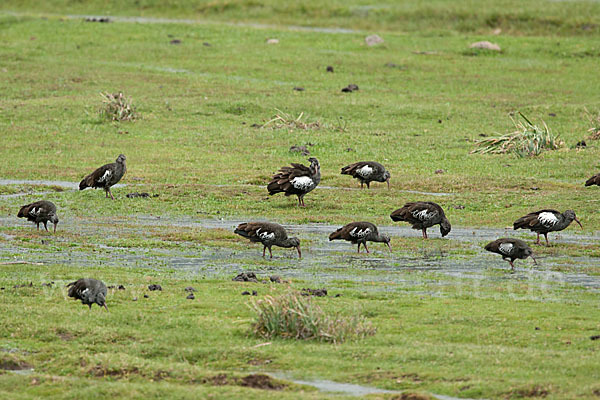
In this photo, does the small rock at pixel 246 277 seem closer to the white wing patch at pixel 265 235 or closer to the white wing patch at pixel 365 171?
the white wing patch at pixel 265 235

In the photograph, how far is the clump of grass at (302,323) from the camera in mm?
13320

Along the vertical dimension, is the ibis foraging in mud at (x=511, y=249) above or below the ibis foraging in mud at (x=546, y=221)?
below

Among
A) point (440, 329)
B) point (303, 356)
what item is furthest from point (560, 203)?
point (303, 356)

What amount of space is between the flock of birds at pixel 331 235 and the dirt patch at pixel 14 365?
2091mm

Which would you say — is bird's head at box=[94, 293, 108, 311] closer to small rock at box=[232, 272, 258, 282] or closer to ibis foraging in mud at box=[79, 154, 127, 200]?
small rock at box=[232, 272, 258, 282]

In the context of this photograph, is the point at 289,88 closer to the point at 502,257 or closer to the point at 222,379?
the point at 502,257

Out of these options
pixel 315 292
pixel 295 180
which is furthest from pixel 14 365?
pixel 295 180

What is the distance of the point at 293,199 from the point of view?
1057 inches

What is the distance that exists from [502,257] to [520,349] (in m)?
7.07

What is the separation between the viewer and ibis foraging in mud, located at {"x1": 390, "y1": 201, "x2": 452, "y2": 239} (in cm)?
2145

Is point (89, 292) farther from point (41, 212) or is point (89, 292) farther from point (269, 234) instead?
point (41, 212)

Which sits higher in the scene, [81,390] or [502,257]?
[502,257]

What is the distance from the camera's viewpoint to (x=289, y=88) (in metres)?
47.2

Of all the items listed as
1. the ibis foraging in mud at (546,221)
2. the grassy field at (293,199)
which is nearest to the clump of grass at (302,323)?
the grassy field at (293,199)
